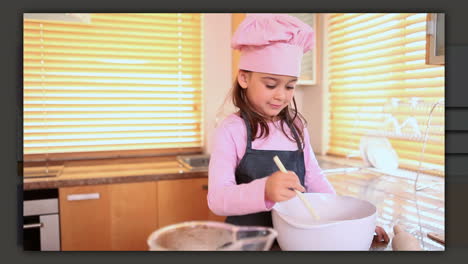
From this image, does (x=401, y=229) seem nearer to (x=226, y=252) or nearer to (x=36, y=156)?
(x=226, y=252)

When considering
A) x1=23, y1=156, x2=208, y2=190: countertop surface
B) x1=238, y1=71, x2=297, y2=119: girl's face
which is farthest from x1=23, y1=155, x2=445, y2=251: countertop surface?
x1=238, y1=71, x2=297, y2=119: girl's face

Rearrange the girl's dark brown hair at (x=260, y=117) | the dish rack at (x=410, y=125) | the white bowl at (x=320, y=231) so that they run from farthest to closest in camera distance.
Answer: the dish rack at (x=410, y=125)
the girl's dark brown hair at (x=260, y=117)
the white bowl at (x=320, y=231)

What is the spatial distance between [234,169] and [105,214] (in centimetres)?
21

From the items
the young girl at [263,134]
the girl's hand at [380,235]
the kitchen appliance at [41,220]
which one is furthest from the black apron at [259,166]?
the kitchen appliance at [41,220]

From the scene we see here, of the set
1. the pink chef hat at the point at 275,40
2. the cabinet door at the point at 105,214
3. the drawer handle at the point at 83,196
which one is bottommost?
the cabinet door at the point at 105,214

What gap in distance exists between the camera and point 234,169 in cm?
42

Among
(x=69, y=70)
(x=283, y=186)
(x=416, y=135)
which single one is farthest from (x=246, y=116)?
(x=416, y=135)

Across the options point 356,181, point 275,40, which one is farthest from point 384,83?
point 275,40

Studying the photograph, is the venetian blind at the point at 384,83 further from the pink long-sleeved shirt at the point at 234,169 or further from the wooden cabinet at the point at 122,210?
the wooden cabinet at the point at 122,210

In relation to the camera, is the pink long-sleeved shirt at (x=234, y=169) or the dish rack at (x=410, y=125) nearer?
the pink long-sleeved shirt at (x=234, y=169)

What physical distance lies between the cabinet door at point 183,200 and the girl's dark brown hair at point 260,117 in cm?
11

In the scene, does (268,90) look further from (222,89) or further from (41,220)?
(41,220)

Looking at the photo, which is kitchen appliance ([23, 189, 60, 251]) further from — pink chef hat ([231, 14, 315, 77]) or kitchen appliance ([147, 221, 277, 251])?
pink chef hat ([231, 14, 315, 77])

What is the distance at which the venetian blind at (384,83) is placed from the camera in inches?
19.7
